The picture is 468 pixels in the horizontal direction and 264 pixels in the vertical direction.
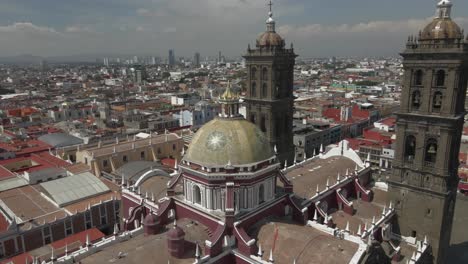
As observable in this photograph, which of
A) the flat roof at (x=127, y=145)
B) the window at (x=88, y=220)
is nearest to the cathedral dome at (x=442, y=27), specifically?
the window at (x=88, y=220)

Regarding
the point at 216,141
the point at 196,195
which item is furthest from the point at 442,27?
the point at 196,195

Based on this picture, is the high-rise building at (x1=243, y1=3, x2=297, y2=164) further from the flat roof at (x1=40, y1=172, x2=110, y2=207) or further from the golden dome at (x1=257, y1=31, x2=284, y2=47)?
the flat roof at (x1=40, y1=172, x2=110, y2=207)

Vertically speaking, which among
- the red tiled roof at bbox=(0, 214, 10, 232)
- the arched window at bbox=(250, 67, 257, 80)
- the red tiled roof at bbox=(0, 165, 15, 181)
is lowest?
the red tiled roof at bbox=(0, 214, 10, 232)

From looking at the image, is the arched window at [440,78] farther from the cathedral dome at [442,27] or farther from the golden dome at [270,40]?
the golden dome at [270,40]

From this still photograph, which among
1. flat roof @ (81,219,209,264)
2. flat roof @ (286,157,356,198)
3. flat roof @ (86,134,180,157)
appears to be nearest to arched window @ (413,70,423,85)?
flat roof @ (286,157,356,198)

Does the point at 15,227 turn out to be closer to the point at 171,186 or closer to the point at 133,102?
the point at 171,186

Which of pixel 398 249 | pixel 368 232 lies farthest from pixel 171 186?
pixel 398 249
